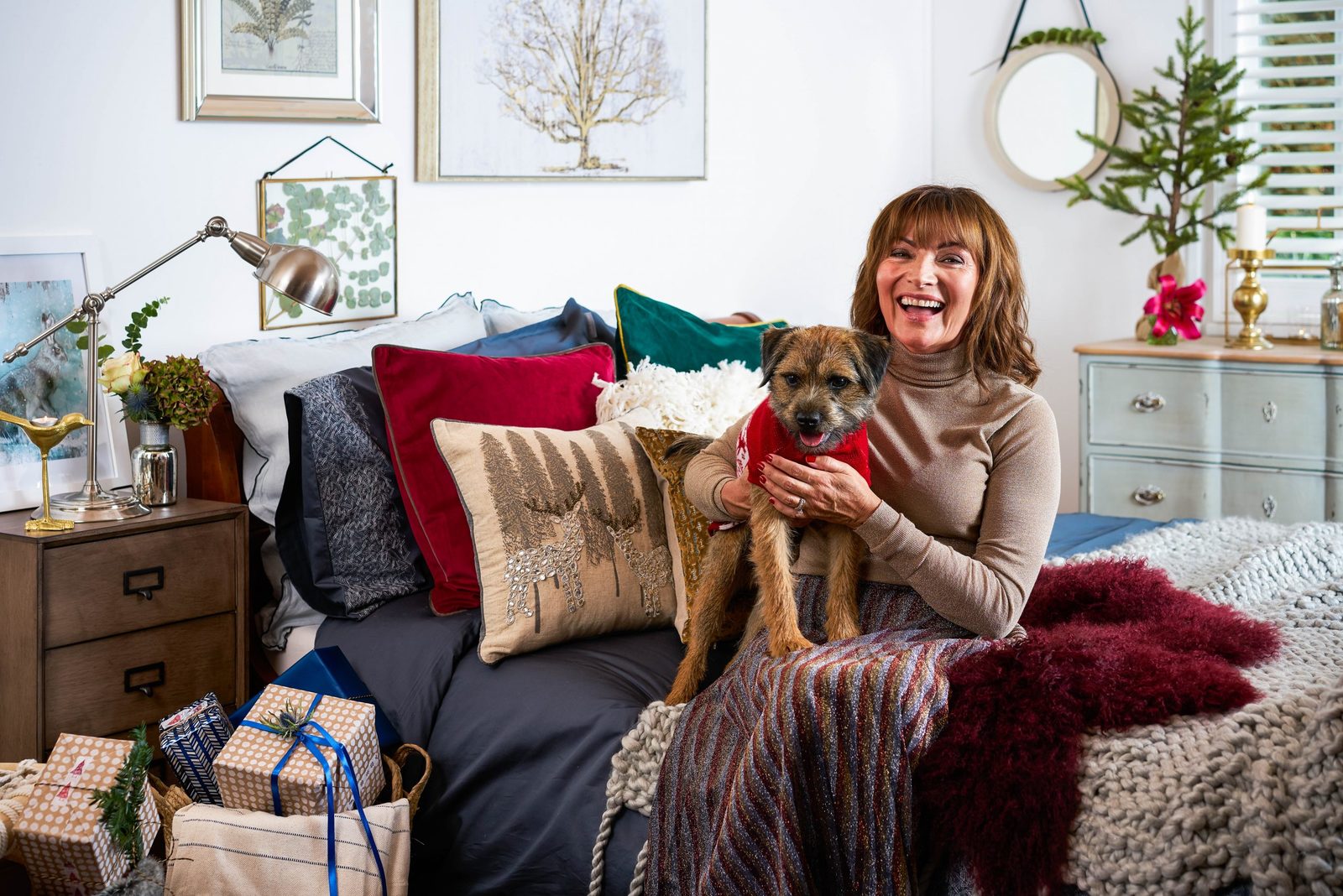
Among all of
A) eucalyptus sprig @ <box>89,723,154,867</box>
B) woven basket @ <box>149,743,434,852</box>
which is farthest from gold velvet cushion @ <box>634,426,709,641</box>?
eucalyptus sprig @ <box>89,723,154,867</box>

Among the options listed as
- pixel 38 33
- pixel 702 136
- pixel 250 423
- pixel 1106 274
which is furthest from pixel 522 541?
pixel 1106 274

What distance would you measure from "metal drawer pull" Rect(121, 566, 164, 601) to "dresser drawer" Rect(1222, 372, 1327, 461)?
10.4 feet

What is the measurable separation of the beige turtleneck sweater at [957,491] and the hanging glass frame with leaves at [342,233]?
1.16 meters

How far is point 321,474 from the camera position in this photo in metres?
2.26

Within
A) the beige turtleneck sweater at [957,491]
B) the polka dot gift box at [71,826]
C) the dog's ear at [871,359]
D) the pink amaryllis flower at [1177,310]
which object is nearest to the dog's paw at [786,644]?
the beige turtleneck sweater at [957,491]

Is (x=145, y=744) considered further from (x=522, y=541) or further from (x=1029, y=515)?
(x=1029, y=515)

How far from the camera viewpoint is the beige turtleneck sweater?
5.64 ft

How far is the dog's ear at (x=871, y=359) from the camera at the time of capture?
5.81 feet

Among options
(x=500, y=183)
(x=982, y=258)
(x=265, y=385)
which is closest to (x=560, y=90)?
(x=500, y=183)

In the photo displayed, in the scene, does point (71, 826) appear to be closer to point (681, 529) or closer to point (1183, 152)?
point (681, 529)

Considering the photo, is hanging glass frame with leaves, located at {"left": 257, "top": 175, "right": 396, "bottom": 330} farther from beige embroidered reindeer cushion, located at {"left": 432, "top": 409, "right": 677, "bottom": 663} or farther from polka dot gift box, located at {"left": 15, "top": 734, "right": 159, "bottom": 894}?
polka dot gift box, located at {"left": 15, "top": 734, "right": 159, "bottom": 894}

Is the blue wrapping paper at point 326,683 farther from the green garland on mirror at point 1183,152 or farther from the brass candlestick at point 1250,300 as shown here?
the green garland on mirror at point 1183,152

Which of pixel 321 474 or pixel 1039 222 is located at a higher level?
pixel 1039 222

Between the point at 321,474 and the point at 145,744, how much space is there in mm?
629
